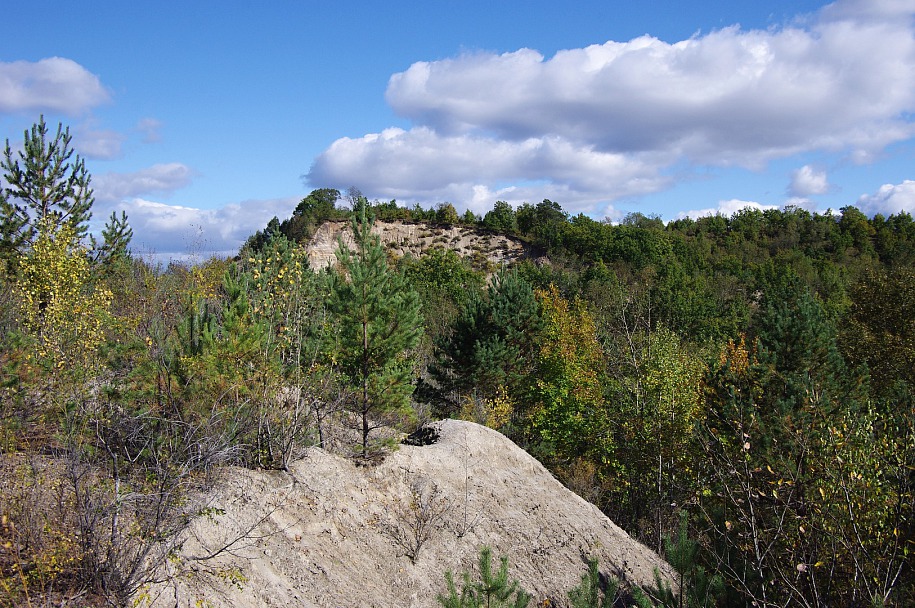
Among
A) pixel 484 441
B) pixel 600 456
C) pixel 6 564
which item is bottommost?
pixel 600 456

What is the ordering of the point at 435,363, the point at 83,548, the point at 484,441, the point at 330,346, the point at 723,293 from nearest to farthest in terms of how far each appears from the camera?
the point at 83,548 → the point at 330,346 → the point at 484,441 → the point at 435,363 → the point at 723,293

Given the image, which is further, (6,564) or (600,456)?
(600,456)

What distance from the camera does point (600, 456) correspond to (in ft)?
84.7

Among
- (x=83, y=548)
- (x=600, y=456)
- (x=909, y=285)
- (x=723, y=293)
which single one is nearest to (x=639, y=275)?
(x=723, y=293)

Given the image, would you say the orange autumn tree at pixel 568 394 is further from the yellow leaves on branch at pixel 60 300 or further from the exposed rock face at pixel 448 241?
the exposed rock face at pixel 448 241

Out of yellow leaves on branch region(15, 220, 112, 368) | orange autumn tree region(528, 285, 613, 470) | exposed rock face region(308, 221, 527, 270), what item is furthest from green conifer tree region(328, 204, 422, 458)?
exposed rock face region(308, 221, 527, 270)

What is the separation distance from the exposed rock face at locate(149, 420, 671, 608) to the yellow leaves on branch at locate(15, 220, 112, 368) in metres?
5.23

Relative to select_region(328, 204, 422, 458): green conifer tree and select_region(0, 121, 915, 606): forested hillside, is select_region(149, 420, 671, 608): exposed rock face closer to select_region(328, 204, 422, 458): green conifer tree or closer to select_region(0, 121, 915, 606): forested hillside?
select_region(0, 121, 915, 606): forested hillside

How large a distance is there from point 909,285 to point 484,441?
22793 millimetres

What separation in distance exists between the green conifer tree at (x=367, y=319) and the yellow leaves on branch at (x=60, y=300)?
493 cm

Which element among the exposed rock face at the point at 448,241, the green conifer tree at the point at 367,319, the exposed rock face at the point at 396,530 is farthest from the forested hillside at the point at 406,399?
the exposed rock face at the point at 448,241

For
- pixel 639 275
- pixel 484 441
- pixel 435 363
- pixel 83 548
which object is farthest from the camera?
pixel 639 275

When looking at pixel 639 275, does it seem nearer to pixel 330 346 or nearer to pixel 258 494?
pixel 330 346

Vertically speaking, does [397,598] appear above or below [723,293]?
below
